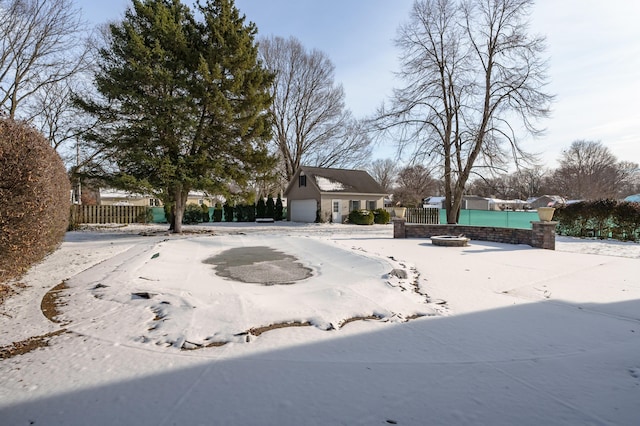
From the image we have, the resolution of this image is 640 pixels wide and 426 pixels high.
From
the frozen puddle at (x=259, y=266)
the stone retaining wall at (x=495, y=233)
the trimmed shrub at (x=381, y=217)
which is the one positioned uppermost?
the trimmed shrub at (x=381, y=217)

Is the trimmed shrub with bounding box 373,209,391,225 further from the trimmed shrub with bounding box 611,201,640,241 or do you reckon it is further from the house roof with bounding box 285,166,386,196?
the trimmed shrub with bounding box 611,201,640,241

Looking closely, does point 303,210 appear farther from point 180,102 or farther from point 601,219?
point 601,219

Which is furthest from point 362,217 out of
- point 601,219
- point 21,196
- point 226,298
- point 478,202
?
point 478,202

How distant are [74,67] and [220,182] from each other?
11221 mm

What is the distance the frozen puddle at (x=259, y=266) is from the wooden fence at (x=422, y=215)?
61.7 ft

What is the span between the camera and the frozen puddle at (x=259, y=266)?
22.4ft

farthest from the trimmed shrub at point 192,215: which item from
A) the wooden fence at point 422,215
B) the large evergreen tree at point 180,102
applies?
the wooden fence at point 422,215

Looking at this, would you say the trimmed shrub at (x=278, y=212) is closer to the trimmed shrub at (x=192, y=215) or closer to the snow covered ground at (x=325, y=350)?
the trimmed shrub at (x=192, y=215)

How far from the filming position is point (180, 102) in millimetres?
14562

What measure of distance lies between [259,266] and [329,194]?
18.9 metres

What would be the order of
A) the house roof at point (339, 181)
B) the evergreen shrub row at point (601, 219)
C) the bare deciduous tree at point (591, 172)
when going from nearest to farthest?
1. the evergreen shrub row at point (601, 219)
2. the house roof at point (339, 181)
3. the bare deciduous tree at point (591, 172)

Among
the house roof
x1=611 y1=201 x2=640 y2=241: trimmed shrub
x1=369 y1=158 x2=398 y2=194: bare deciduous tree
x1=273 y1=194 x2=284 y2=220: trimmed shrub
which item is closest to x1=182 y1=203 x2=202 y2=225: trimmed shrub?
x1=273 y1=194 x2=284 y2=220: trimmed shrub

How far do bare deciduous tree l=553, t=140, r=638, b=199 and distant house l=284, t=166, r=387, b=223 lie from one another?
131 feet

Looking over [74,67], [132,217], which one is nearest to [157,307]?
[74,67]
